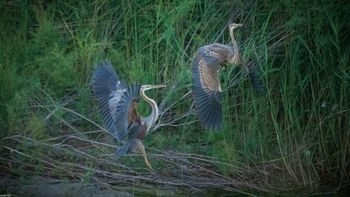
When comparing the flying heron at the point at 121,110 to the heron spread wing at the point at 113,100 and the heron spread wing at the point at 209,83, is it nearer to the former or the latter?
the heron spread wing at the point at 113,100

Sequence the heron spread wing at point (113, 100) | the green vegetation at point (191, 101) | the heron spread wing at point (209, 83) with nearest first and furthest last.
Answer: the heron spread wing at point (113, 100), the heron spread wing at point (209, 83), the green vegetation at point (191, 101)

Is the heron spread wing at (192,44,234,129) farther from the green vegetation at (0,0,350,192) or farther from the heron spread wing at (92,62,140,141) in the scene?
the green vegetation at (0,0,350,192)

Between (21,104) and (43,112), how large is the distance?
1.20 ft

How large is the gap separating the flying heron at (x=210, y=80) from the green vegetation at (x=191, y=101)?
0.46m

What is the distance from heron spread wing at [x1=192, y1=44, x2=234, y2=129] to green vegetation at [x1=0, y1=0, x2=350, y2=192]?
0.59 metres

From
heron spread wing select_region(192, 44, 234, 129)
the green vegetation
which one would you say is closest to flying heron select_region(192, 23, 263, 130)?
heron spread wing select_region(192, 44, 234, 129)

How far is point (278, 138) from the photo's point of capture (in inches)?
228

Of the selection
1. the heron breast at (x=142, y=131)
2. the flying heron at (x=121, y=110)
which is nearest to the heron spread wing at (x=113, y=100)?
the flying heron at (x=121, y=110)

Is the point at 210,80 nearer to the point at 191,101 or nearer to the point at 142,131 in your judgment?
the point at 142,131

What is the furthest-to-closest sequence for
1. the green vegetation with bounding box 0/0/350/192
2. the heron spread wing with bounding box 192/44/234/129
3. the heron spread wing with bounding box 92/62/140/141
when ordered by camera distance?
the green vegetation with bounding box 0/0/350/192 → the heron spread wing with bounding box 192/44/234/129 → the heron spread wing with bounding box 92/62/140/141

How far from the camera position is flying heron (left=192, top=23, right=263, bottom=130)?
5.12m

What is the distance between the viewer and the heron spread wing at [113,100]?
16.1 ft

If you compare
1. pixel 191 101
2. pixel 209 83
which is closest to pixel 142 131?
pixel 209 83

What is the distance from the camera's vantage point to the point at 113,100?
204 inches
